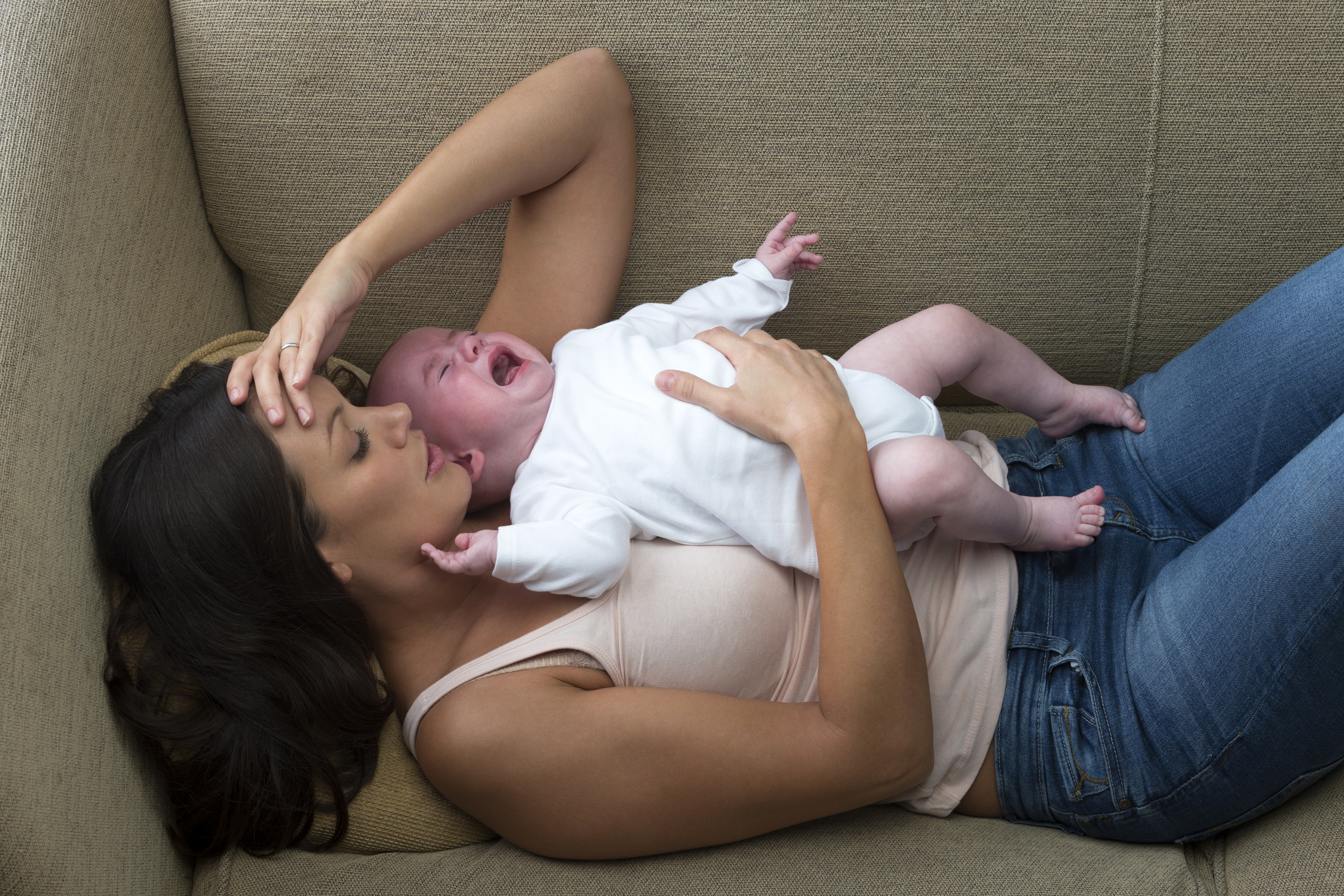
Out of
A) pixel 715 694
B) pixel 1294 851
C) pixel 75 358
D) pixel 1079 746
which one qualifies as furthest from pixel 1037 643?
pixel 75 358

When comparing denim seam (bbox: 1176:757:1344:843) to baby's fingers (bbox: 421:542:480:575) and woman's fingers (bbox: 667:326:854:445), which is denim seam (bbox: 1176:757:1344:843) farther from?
baby's fingers (bbox: 421:542:480:575)

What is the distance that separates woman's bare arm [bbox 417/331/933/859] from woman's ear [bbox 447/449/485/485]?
0.33 metres

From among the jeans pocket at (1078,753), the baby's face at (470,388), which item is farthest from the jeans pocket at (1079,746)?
the baby's face at (470,388)

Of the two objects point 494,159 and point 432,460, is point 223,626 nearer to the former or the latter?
point 432,460

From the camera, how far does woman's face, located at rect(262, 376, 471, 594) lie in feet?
3.67

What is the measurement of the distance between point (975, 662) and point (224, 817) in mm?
963

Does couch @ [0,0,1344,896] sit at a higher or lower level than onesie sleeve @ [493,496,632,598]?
higher

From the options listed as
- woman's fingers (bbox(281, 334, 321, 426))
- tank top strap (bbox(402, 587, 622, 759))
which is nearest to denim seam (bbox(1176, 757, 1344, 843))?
tank top strap (bbox(402, 587, 622, 759))

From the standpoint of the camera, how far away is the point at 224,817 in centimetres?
114

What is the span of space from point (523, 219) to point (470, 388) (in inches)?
12.9

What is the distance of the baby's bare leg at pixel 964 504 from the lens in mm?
1137

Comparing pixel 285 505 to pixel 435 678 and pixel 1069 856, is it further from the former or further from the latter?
pixel 1069 856

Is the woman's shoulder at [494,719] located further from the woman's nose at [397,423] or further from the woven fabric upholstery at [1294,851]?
the woven fabric upholstery at [1294,851]

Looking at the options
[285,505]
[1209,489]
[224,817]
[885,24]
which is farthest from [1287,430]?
[224,817]
